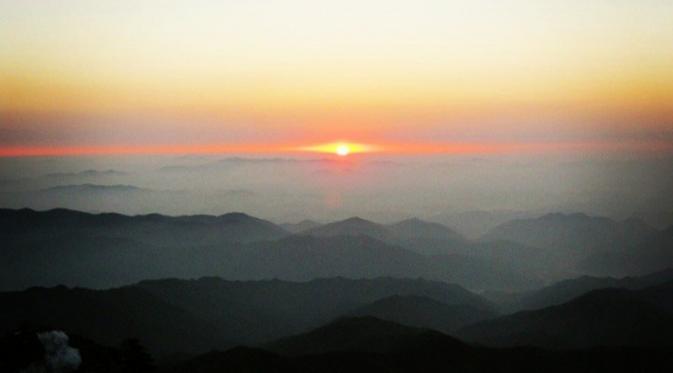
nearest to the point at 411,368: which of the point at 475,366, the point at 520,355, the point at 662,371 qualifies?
the point at 475,366

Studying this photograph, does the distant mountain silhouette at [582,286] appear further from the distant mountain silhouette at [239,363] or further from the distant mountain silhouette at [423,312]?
the distant mountain silhouette at [239,363]

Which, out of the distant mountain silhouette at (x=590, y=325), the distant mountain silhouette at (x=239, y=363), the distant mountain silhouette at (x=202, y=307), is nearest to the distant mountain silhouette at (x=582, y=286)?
the distant mountain silhouette at (x=202, y=307)

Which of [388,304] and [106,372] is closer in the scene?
[106,372]

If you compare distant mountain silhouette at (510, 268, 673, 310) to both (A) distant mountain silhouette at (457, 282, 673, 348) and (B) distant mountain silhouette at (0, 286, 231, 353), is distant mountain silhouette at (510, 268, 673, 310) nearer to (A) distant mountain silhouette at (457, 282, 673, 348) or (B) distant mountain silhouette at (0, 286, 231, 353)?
(A) distant mountain silhouette at (457, 282, 673, 348)

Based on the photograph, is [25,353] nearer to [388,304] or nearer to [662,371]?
[662,371]

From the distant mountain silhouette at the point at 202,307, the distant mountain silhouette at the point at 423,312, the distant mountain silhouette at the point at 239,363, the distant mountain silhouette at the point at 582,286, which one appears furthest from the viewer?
the distant mountain silhouette at the point at 582,286

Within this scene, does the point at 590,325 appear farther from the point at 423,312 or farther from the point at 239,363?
the point at 239,363

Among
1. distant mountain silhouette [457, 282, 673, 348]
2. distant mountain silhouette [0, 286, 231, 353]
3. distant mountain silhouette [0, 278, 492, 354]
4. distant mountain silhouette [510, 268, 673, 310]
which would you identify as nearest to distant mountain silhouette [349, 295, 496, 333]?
distant mountain silhouette [0, 278, 492, 354]

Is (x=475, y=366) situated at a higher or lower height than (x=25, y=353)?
lower
